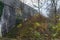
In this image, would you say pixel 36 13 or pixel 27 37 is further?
pixel 36 13

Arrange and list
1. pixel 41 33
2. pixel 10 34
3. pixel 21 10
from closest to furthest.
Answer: pixel 41 33
pixel 10 34
pixel 21 10

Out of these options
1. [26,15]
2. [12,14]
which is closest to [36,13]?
[26,15]

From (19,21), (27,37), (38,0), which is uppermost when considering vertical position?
(38,0)

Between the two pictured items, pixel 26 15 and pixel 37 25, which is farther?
pixel 26 15

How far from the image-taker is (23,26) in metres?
8.05

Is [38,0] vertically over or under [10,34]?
over

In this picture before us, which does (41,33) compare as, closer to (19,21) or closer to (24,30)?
(24,30)

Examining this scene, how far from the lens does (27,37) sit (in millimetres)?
7621

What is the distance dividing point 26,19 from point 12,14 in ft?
2.06

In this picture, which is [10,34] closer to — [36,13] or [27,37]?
[27,37]

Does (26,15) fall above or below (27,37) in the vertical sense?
above

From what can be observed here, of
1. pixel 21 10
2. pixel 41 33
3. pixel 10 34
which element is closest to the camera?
pixel 41 33

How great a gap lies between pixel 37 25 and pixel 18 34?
857mm

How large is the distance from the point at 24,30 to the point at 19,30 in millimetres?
305
